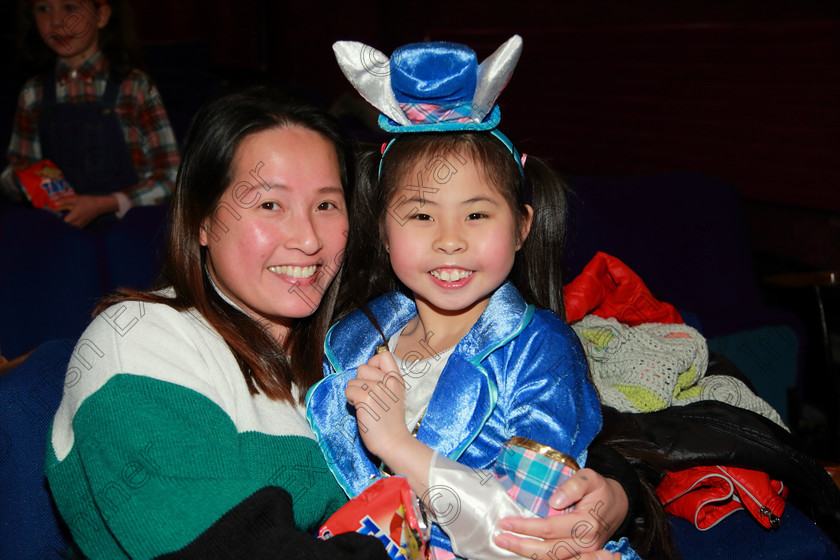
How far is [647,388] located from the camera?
165cm

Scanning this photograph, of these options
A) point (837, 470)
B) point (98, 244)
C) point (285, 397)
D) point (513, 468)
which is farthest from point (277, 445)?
point (98, 244)

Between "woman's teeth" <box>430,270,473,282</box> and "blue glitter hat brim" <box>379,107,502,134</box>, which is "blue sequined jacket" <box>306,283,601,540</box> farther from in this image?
"blue glitter hat brim" <box>379,107,502,134</box>

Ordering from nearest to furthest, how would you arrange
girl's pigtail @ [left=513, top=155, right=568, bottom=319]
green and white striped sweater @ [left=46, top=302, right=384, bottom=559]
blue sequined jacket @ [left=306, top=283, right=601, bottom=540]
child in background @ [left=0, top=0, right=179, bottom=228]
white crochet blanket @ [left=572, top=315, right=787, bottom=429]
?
green and white striped sweater @ [left=46, top=302, right=384, bottom=559] < blue sequined jacket @ [left=306, top=283, right=601, bottom=540] < girl's pigtail @ [left=513, top=155, right=568, bottom=319] < white crochet blanket @ [left=572, top=315, right=787, bottom=429] < child in background @ [left=0, top=0, right=179, bottom=228]

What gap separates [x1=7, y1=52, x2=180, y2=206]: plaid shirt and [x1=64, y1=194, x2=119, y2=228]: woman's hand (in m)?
0.10

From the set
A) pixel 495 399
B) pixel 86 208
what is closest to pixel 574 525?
pixel 495 399

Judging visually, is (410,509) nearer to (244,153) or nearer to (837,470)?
(244,153)

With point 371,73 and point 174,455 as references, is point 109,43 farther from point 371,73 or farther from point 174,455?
point 174,455

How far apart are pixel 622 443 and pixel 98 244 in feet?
6.09

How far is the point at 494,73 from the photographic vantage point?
131cm

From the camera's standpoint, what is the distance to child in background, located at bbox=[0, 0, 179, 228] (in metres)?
2.88

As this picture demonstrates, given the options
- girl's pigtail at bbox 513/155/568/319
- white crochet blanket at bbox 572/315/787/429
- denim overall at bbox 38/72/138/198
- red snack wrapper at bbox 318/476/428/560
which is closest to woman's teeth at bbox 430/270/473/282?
girl's pigtail at bbox 513/155/568/319

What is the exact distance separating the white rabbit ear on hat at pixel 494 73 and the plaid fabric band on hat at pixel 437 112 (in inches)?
0.6

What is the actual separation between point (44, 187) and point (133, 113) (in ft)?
1.46

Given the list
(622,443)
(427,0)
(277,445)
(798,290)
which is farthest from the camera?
(427,0)
